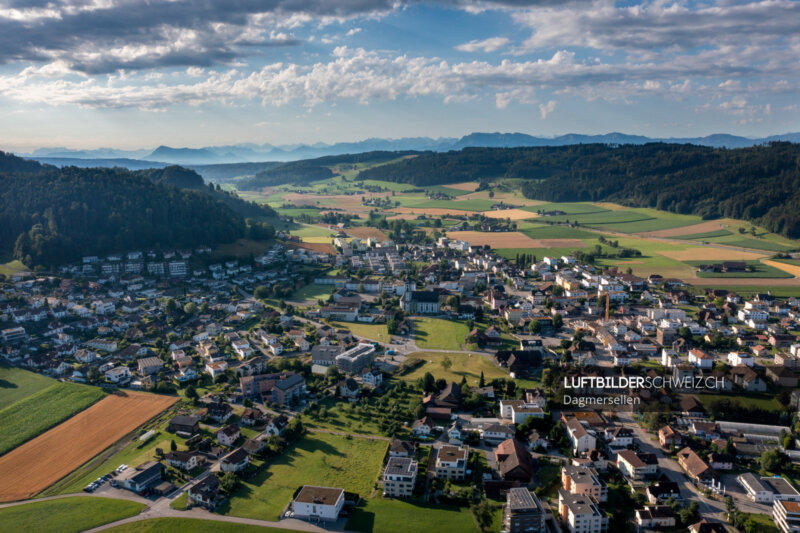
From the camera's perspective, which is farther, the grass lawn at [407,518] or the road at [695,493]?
the road at [695,493]

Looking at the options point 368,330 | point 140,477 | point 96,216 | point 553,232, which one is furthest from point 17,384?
point 553,232

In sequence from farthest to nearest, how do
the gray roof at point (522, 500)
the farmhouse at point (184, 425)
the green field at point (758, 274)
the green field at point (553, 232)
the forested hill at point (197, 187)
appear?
1. the forested hill at point (197, 187)
2. the green field at point (553, 232)
3. the green field at point (758, 274)
4. the farmhouse at point (184, 425)
5. the gray roof at point (522, 500)

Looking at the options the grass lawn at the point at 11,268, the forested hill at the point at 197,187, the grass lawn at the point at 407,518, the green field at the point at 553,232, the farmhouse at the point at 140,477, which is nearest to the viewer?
the grass lawn at the point at 407,518

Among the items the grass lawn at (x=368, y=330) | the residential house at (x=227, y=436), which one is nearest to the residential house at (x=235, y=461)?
the residential house at (x=227, y=436)

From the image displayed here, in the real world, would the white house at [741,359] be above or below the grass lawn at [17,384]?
above

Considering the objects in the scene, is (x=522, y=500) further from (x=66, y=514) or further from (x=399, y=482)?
(x=66, y=514)

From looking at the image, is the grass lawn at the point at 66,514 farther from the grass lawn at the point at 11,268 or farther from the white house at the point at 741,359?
the grass lawn at the point at 11,268

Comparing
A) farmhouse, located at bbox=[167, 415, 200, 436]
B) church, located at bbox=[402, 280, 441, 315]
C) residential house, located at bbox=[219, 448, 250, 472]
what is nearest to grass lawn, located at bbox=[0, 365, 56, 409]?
farmhouse, located at bbox=[167, 415, 200, 436]
